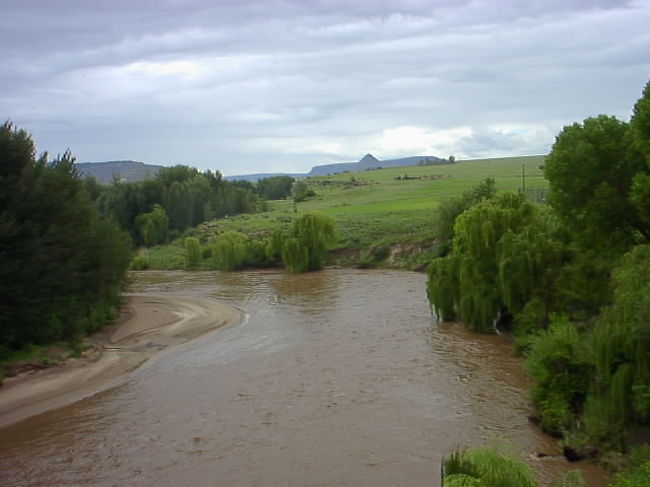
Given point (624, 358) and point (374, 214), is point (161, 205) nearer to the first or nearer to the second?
point (374, 214)

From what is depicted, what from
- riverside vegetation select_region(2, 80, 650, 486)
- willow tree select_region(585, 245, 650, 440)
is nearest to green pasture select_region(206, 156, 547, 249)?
riverside vegetation select_region(2, 80, 650, 486)

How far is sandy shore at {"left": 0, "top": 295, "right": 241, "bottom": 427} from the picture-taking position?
23234 mm

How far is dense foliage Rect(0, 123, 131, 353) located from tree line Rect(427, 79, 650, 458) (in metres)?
16.9

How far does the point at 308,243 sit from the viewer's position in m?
60.2

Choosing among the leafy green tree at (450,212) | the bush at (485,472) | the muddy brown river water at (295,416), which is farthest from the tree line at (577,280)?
the leafy green tree at (450,212)

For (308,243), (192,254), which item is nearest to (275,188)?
(192,254)

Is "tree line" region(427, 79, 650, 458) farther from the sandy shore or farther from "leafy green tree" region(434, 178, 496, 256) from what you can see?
"leafy green tree" region(434, 178, 496, 256)

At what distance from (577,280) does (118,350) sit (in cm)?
2031

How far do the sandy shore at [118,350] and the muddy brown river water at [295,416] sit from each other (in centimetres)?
95

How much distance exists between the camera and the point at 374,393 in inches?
869

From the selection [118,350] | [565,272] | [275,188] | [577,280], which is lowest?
[118,350]

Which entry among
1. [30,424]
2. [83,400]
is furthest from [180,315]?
[30,424]

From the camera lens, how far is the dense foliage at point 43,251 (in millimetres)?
26594

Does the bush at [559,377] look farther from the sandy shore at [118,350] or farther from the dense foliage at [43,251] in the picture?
the dense foliage at [43,251]
